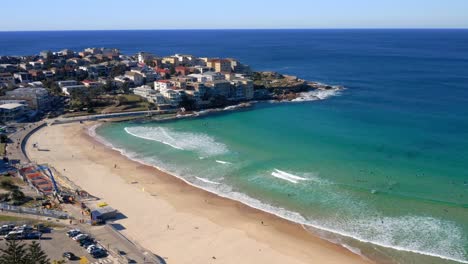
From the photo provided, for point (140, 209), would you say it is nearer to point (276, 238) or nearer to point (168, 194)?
point (168, 194)

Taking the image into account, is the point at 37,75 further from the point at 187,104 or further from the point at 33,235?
the point at 33,235

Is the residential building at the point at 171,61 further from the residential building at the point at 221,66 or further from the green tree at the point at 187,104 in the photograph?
the green tree at the point at 187,104

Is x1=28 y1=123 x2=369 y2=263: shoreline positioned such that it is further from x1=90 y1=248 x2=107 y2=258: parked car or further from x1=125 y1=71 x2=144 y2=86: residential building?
x1=125 y1=71 x2=144 y2=86: residential building

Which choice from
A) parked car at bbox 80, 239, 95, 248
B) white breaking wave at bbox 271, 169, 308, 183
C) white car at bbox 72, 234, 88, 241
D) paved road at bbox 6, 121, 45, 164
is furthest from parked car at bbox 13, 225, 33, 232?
white breaking wave at bbox 271, 169, 308, 183

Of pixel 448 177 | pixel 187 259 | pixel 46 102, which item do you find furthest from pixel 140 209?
pixel 46 102

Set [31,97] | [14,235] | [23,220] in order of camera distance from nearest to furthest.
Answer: [14,235] < [23,220] < [31,97]

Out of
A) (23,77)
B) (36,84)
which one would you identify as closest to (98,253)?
(36,84)
